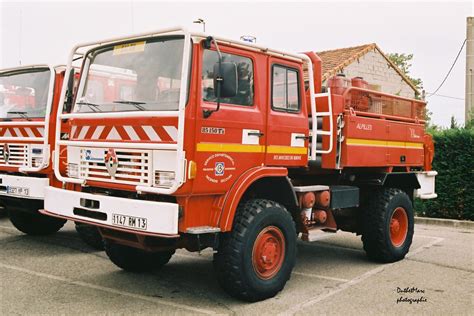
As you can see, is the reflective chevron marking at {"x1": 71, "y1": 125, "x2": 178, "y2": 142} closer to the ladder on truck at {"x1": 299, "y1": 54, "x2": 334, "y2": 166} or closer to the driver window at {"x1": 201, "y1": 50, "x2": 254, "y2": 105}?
the driver window at {"x1": 201, "y1": 50, "x2": 254, "y2": 105}

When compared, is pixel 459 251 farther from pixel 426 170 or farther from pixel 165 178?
pixel 165 178

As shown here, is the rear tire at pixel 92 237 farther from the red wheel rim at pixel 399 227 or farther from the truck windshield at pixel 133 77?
the red wheel rim at pixel 399 227

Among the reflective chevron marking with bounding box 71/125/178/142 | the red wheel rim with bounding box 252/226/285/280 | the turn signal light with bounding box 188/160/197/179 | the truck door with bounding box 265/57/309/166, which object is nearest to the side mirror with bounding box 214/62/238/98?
the reflective chevron marking with bounding box 71/125/178/142

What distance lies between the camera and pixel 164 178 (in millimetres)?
4457

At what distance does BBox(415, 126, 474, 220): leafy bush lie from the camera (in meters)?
10.6

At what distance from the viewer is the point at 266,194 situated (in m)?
5.42

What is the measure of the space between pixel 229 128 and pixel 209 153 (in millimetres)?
354

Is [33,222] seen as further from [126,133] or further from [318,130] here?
[318,130]

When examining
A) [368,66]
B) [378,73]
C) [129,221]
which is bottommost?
[129,221]

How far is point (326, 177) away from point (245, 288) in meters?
2.27

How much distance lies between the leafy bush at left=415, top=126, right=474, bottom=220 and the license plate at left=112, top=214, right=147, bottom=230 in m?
A: 8.25

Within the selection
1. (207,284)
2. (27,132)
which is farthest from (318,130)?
(27,132)

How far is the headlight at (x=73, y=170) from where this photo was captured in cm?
520

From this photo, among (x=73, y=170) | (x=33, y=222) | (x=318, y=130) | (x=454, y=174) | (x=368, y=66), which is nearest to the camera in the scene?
(x=73, y=170)
